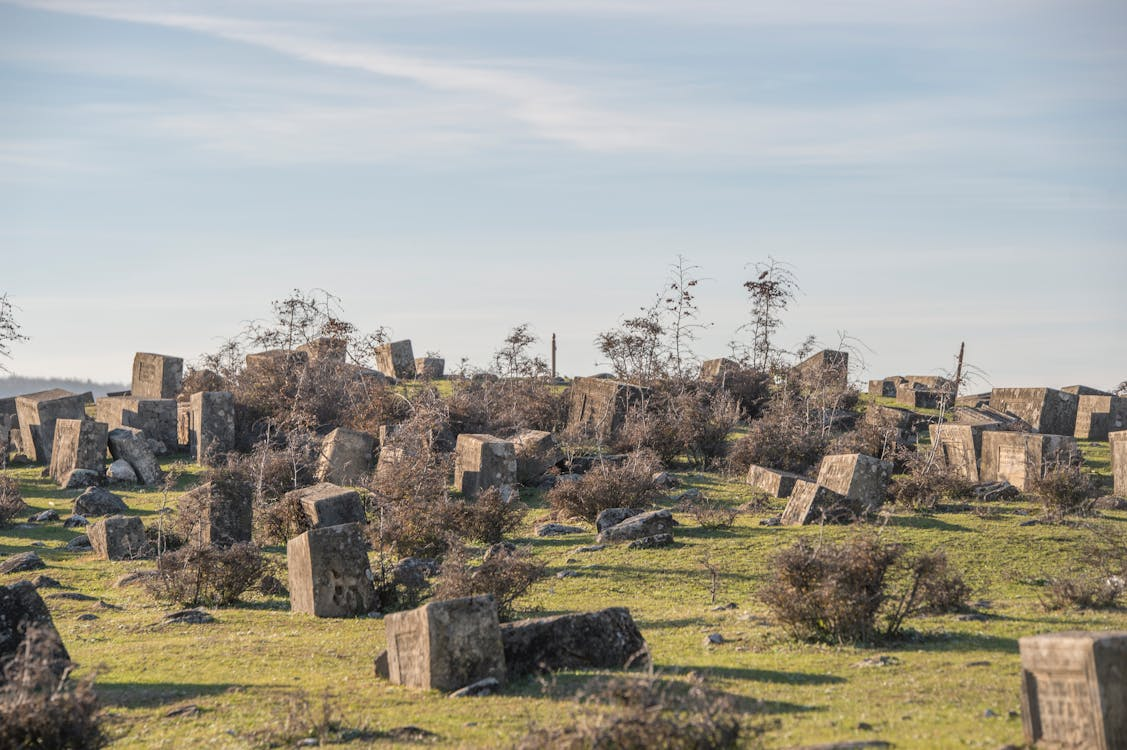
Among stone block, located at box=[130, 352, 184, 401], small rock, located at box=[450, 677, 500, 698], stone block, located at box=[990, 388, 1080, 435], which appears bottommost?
small rock, located at box=[450, 677, 500, 698]

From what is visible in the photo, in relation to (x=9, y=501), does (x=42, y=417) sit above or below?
above

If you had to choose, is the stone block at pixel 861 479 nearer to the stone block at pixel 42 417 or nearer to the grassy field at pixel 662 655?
the grassy field at pixel 662 655

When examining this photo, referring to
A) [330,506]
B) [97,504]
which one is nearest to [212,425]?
[97,504]

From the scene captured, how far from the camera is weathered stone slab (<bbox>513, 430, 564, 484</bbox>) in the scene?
85.7 ft

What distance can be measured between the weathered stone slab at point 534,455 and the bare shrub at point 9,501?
10.6 meters

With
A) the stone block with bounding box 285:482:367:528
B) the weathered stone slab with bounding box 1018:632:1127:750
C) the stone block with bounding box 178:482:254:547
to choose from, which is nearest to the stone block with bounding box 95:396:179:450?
the stone block with bounding box 178:482:254:547

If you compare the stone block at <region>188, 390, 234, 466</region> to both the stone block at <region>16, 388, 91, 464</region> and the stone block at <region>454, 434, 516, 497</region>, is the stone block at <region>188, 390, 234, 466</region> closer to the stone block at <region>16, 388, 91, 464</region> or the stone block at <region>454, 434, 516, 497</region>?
the stone block at <region>16, 388, 91, 464</region>

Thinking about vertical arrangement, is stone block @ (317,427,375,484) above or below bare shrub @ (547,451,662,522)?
above

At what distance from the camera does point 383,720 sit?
9.30m

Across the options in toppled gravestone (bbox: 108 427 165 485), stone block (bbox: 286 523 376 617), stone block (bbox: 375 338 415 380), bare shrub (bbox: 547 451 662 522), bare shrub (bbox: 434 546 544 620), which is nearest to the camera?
bare shrub (bbox: 434 546 544 620)

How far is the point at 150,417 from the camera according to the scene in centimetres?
A: 3306

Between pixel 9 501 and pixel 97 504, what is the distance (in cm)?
172

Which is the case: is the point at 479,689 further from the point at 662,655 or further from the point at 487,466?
the point at 487,466

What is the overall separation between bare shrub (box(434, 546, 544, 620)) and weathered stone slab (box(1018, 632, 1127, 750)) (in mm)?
6838
